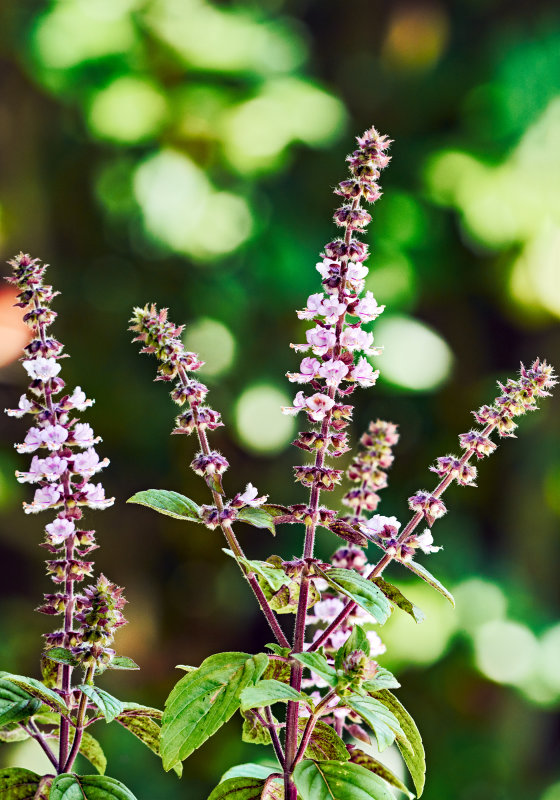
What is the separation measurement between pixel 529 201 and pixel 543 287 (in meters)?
0.16

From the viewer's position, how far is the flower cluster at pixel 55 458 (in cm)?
42

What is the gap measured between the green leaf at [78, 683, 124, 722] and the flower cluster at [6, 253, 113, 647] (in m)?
0.02

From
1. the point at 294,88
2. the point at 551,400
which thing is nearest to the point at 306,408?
the point at 294,88

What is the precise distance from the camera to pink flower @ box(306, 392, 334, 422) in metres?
0.41

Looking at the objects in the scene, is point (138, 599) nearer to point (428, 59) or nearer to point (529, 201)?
point (529, 201)

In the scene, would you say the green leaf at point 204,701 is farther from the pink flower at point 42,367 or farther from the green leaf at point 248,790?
the pink flower at point 42,367

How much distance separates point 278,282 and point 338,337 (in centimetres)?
121

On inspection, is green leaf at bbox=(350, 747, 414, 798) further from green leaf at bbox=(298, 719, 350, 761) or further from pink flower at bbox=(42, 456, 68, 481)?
pink flower at bbox=(42, 456, 68, 481)

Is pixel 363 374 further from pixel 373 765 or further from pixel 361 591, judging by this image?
pixel 373 765

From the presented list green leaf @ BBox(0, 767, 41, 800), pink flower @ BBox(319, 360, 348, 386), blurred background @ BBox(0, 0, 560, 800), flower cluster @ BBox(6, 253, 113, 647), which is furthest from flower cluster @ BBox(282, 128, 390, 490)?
blurred background @ BBox(0, 0, 560, 800)

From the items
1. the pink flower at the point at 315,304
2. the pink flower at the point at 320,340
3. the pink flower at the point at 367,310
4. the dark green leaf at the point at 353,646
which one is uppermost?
the pink flower at the point at 367,310

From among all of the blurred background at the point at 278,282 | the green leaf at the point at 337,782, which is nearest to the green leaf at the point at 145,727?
the green leaf at the point at 337,782

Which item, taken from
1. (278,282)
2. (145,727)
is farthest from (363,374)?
(278,282)

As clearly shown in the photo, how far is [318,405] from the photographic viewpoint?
418 millimetres
